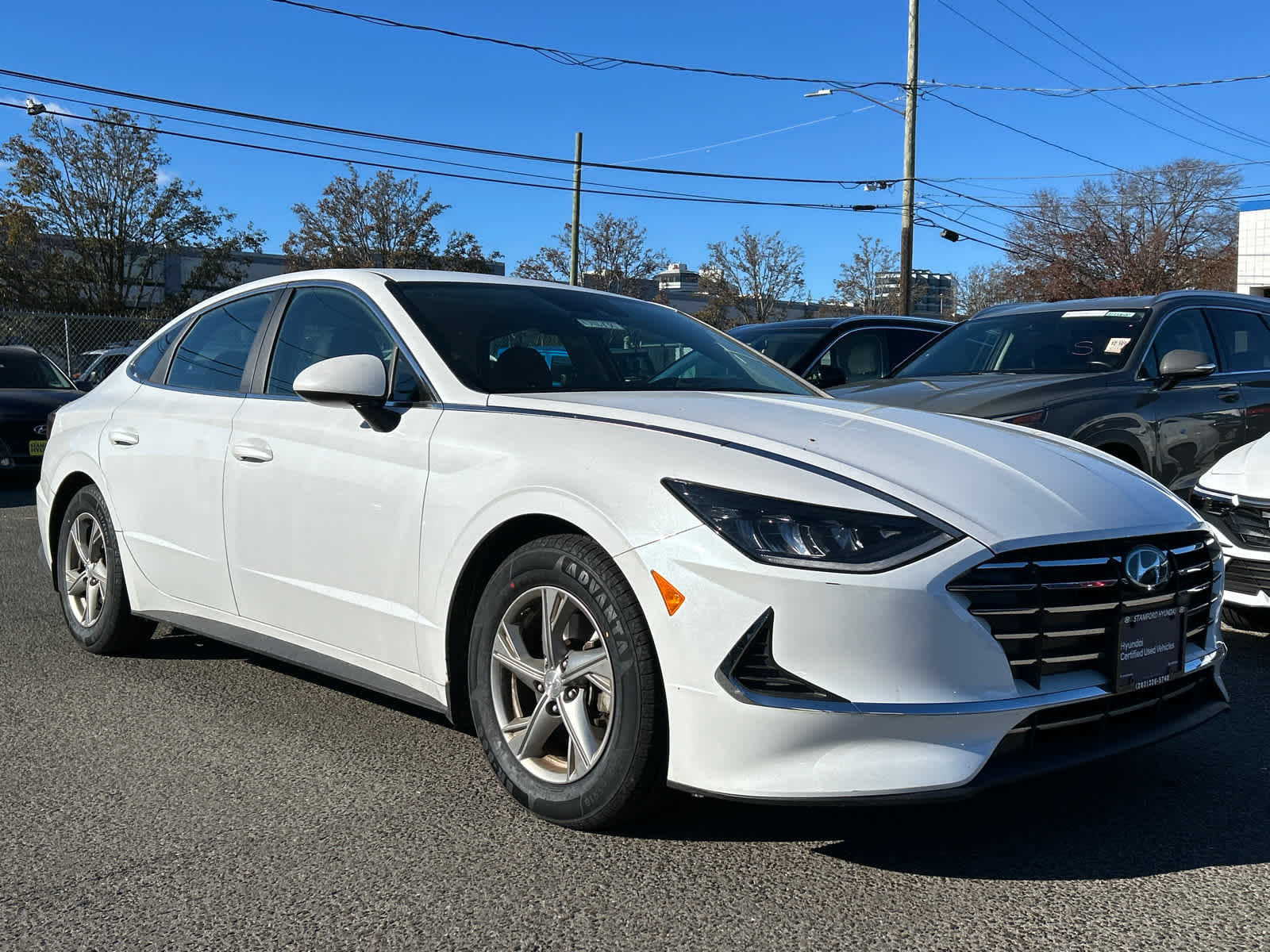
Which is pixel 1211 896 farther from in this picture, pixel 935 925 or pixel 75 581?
pixel 75 581

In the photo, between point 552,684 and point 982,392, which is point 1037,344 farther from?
point 552,684

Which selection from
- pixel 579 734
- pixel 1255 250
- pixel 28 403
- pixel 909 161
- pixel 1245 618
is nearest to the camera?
pixel 579 734

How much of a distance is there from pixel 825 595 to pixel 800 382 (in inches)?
76.4

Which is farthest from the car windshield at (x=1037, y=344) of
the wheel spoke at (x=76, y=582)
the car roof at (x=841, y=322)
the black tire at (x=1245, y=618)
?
the wheel spoke at (x=76, y=582)

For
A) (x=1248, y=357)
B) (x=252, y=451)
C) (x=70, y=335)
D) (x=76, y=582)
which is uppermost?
(x=70, y=335)

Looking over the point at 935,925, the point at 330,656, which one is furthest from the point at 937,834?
the point at 330,656

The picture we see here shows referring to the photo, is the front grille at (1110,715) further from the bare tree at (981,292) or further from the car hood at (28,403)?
the bare tree at (981,292)

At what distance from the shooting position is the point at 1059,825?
3.15 m

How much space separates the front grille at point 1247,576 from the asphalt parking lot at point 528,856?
101 centimetres

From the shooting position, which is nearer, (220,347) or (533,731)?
(533,731)

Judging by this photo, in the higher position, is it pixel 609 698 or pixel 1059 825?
pixel 609 698

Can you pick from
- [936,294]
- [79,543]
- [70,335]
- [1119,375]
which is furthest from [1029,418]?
[936,294]

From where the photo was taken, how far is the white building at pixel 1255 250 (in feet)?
121

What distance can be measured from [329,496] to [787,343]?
7.27 m
